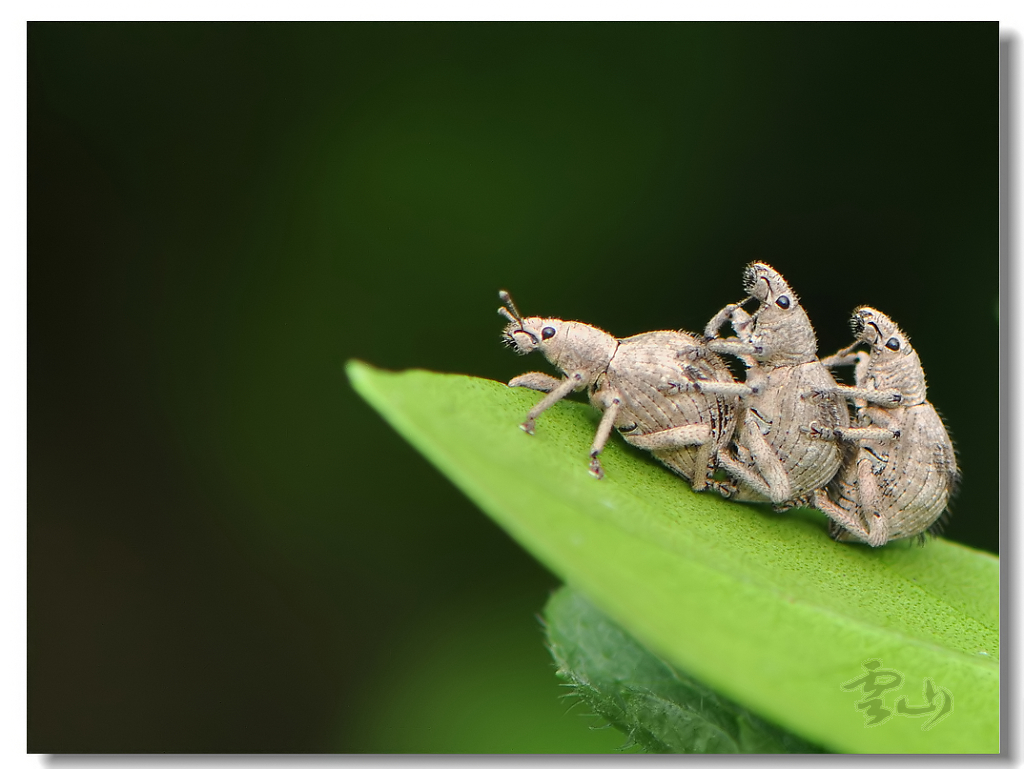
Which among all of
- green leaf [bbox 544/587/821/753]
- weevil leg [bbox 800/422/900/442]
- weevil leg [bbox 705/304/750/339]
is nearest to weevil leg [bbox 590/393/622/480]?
green leaf [bbox 544/587/821/753]

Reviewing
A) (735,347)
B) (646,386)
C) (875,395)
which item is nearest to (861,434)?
(875,395)

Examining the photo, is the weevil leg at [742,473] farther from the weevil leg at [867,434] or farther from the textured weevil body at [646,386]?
the weevil leg at [867,434]


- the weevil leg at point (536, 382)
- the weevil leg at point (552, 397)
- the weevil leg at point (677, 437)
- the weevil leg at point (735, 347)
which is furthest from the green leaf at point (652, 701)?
the weevil leg at point (735, 347)

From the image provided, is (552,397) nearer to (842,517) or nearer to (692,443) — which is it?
(692,443)

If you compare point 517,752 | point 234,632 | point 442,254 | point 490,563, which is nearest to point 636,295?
point 442,254

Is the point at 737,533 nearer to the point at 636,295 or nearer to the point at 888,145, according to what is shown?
the point at 636,295
